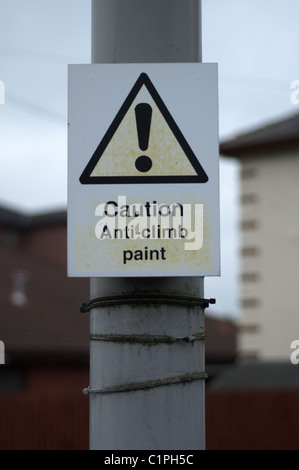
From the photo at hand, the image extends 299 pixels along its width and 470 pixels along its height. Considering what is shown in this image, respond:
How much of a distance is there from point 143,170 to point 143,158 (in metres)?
0.04

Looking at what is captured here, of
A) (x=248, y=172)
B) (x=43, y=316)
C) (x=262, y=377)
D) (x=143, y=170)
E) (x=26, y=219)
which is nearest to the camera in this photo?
(x=143, y=170)

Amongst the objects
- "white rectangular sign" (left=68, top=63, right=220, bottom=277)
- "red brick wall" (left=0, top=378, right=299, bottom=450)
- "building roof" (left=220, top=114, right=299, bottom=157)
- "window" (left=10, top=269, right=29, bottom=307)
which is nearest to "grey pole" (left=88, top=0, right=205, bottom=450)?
"white rectangular sign" (left=68, top=63, right=220, bottom=277)

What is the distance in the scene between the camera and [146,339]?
2.25 meters

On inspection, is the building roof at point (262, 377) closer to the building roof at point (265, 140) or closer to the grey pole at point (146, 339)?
the building roof at point (265, 140)

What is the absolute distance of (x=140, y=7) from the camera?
239cm

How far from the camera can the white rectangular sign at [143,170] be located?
2.20 meters

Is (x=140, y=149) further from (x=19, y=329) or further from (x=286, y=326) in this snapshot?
(x=19, y=329)

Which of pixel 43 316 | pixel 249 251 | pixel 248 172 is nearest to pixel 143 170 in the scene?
pixel 249 251

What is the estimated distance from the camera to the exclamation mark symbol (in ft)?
7.38

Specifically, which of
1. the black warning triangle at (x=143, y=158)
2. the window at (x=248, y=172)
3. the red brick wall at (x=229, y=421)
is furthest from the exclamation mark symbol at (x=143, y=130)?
the window at (x=248, y=172)

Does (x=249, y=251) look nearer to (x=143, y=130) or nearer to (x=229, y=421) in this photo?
(x=229, y=421)

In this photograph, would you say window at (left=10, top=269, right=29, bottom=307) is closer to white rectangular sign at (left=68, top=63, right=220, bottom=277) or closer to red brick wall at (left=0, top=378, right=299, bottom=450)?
A: red brick wall at (left=0, top=378, right=299, bottom=450)

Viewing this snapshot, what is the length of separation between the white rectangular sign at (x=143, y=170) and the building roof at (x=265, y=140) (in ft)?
43.6
